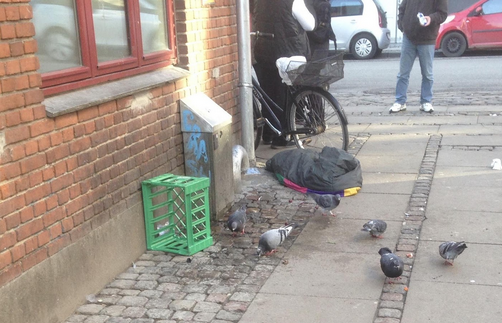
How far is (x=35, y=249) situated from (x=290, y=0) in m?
5.09

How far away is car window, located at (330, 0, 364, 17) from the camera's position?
1978 centimetres

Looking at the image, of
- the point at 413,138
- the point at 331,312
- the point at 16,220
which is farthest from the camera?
the point at 413,138

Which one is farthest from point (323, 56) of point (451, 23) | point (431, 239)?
point (451, 23)

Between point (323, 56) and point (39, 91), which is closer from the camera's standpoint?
point (39, 91)

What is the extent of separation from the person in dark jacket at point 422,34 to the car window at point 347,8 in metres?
9.68

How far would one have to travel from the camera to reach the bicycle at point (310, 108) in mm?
7492

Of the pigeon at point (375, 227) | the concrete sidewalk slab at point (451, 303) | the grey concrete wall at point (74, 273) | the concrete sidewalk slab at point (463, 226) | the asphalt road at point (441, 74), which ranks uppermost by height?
the grey concrete wall at point (74, 273)

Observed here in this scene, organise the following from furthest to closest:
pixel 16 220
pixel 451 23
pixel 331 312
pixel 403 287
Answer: pixel 451 23
pixel 403 287
pixel 331 312
pixel 16 220

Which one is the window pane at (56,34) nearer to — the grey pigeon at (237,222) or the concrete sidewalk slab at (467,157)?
the grey pigeon at (237,222)

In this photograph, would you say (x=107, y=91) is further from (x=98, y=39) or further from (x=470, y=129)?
(x=470, y=129)

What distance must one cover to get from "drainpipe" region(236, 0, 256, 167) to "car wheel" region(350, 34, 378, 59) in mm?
13393

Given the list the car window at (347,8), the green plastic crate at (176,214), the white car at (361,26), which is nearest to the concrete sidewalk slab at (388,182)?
the green plastic crate at (176,214)

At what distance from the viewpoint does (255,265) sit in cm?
498

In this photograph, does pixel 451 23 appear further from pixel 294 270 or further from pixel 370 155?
pixel 294 270
